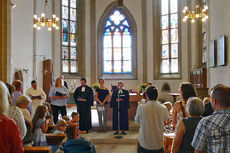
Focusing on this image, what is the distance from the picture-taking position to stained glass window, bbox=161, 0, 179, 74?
14.3 metres

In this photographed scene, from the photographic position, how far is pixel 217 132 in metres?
1.86

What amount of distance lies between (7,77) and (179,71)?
961 cm

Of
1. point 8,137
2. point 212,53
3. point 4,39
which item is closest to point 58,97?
point 4,39

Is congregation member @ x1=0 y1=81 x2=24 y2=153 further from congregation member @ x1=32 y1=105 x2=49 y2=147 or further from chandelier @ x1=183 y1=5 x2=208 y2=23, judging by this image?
chandelier @ x1=183 y1=5 x2=208 y2=23

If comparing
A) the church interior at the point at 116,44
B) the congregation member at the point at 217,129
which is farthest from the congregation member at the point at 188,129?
the church interior at the point at 116,44

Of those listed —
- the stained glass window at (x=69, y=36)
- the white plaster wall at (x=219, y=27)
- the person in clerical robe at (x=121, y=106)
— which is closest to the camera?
the person in clerical robe at (x=121, y=106)

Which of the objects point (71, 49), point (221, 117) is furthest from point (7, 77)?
point (71, 49)

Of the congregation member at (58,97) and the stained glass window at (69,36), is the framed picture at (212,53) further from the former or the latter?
the stained glass window at (69,36)

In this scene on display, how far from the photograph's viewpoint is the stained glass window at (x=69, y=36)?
14.3 m

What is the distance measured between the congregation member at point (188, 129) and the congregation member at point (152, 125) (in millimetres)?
625

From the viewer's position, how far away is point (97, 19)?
1530cm

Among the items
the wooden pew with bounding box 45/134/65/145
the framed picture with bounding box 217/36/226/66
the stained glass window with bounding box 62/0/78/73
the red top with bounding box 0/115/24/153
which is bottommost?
the wooden pew with bounding box 45/134/65/145

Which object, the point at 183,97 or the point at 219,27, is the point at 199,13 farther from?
the point at 183,97

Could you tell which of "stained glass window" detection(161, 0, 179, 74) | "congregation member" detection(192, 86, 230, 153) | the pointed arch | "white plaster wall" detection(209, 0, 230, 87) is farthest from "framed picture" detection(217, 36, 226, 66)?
the pointed arch
